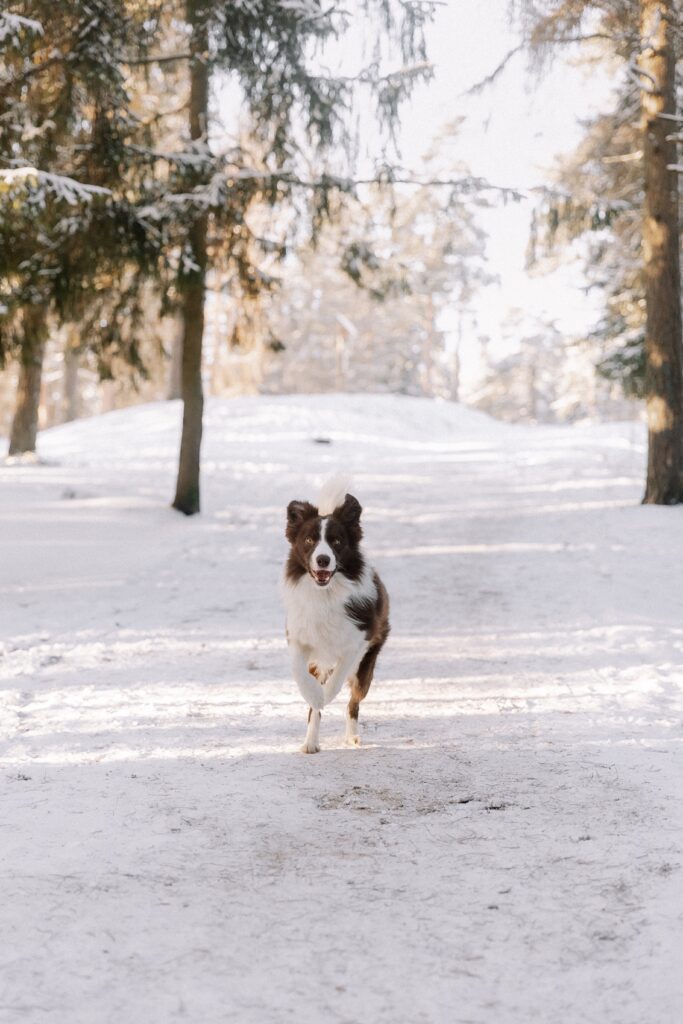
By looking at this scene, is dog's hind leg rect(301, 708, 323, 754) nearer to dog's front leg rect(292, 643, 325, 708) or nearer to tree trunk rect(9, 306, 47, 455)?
dog's front leg rect(292, 643, 325, 708)

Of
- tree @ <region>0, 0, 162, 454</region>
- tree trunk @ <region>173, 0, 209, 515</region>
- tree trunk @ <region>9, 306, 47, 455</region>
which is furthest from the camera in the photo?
tree trunk @ <region>9, 306, 47, 455</region>

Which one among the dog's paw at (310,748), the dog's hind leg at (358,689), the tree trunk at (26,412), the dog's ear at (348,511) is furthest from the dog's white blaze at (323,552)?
the tree trunk at (26,412)

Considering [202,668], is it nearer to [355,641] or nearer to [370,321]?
[355,641]

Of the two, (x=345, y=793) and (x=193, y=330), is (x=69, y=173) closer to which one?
(x=193, y=330)

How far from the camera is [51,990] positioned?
10.1 feet

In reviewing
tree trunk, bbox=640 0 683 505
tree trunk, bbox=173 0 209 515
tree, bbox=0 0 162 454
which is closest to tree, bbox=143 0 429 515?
tree trunk, bbox=173 0 209 515

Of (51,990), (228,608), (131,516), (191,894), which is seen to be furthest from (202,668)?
(131,516)

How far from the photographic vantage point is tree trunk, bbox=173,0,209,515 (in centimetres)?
1345

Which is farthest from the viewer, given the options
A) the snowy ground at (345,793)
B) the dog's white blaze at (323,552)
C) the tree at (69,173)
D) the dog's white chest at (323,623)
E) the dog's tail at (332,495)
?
the tree at (69,173)

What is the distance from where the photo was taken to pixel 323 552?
5555mm

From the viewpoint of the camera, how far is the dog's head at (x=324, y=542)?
18.3ft

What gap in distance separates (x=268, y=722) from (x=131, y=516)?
803 cm

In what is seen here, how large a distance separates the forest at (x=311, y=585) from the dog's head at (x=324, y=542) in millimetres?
70

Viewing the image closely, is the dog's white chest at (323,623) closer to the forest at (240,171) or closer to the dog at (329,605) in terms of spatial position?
the dog at (329,605)
